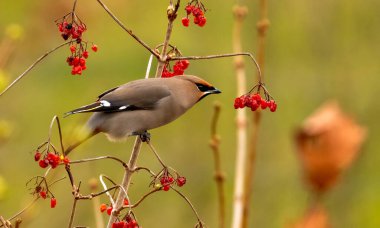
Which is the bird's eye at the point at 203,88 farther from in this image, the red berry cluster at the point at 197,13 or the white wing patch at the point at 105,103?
the red berry cluster at the point at 197,13

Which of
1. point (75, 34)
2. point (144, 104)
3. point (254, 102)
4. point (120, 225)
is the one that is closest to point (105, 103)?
point (144, 104)

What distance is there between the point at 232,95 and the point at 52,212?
3.23 m

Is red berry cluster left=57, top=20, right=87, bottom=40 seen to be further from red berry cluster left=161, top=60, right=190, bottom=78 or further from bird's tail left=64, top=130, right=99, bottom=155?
red berry cluster left=161, top=60, right=190, bottom=78

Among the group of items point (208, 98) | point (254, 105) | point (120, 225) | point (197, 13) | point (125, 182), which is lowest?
point (120, 225)

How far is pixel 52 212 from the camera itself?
7523mm

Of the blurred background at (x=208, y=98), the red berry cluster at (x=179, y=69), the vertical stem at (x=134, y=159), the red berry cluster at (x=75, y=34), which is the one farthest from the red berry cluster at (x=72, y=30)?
the blurred background at (x=208, y=98)

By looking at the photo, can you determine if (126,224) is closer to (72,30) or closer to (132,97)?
(72,30)

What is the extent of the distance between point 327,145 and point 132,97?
121 centimetres

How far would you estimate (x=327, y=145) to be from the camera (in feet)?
7.08

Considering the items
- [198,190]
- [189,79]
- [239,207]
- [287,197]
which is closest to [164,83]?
[189,79]

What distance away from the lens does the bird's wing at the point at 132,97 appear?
10.0ft

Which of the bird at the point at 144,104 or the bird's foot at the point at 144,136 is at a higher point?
the bird at the point at 144,104

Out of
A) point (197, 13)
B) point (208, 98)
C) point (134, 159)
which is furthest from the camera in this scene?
point (208, 98)

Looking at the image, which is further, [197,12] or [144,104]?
[144,104]
